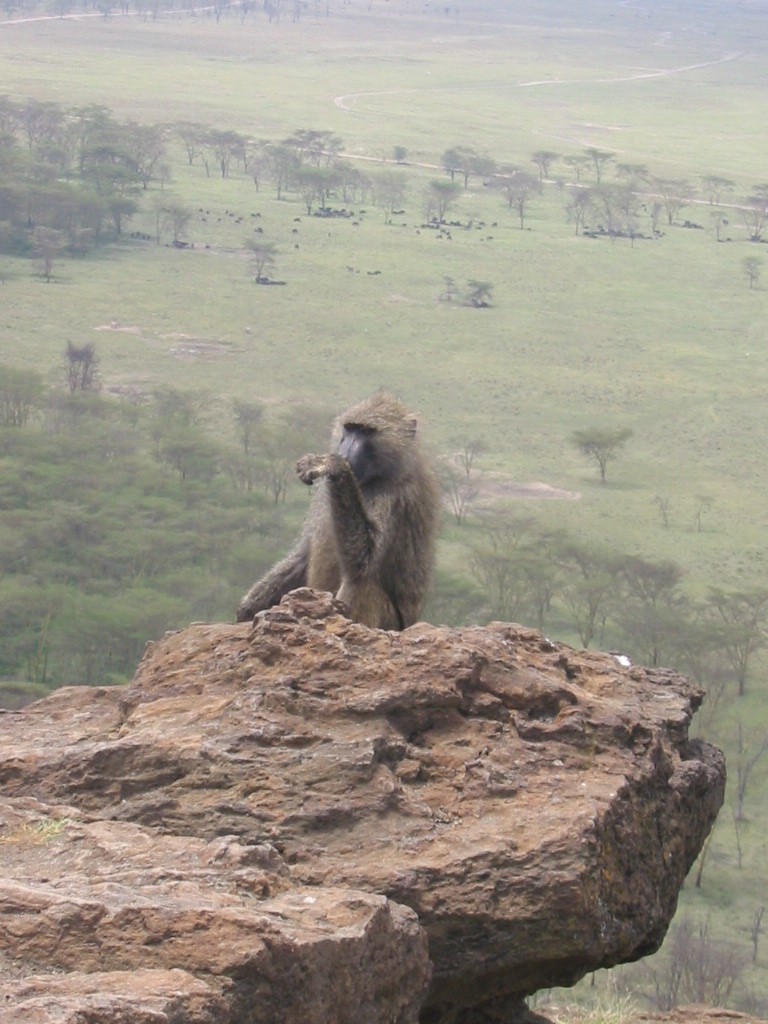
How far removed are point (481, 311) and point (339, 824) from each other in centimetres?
4558

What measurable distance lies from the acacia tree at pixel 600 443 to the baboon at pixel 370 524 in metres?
26.6

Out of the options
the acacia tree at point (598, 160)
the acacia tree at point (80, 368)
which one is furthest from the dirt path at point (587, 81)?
the acacia tree at point (80, 368)

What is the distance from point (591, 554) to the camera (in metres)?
26.3

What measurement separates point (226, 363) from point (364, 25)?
10037 cm

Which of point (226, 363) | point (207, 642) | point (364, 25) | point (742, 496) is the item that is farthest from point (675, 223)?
point (364, 25)

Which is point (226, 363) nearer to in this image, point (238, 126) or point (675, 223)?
point (675, 223)

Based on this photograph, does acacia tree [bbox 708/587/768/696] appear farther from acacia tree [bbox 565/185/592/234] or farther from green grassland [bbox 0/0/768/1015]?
acacia tree [bbox 565/185/592/234]

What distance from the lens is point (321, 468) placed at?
6141 millimetres

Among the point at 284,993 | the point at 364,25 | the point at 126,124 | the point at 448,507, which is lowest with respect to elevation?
the point at 448,507

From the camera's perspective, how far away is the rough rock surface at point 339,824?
319 centimetres

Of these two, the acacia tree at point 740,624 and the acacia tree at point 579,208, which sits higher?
the acacia tree at point 579,208

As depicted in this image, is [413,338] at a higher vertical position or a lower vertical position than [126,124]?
lower

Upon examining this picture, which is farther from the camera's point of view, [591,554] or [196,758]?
[591,554]

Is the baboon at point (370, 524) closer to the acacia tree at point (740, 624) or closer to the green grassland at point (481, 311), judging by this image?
the green grassland at point (481, 311)
